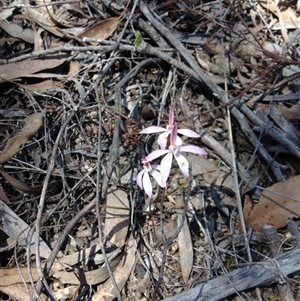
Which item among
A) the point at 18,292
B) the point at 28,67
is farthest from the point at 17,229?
the point at 28,67

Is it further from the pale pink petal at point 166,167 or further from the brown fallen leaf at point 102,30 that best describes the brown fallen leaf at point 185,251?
the brown fallen leaf at point 102,30

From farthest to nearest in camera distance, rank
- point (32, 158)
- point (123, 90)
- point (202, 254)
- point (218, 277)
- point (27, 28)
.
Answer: point (27, 28)
point (123, 90)
point (32, 158)
point (202, 254)
point (218, 277)

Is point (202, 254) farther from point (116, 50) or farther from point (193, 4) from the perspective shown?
point (193, 4)

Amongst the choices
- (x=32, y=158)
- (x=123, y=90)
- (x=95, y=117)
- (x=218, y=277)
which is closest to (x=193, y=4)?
(x=123, y=90)

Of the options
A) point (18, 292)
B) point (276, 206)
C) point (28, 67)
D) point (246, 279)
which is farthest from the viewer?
point (28, 67)

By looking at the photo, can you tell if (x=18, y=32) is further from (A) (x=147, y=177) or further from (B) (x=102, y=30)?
(A) (x=147, y=177)

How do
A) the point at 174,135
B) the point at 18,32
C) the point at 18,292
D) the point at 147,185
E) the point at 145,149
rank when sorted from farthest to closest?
1. the point at 18,32
2. the point at 145,149
3. the point at 18,292
4. the point at 147,185
5. the point at 174,135
